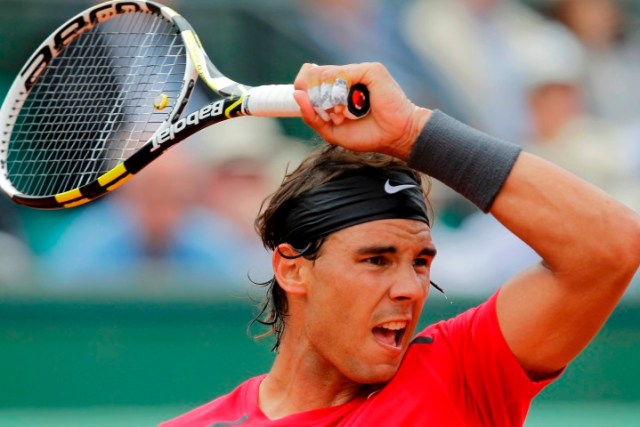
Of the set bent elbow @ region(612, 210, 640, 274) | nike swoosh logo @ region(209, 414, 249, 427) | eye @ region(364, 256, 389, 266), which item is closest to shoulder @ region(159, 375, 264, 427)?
nike swoosh logo @ region(209, 414, 249, 427)

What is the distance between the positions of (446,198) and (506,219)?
14.5ft

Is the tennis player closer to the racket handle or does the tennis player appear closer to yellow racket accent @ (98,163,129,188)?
the racket handle

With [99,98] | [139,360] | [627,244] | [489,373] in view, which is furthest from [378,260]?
[139,360]

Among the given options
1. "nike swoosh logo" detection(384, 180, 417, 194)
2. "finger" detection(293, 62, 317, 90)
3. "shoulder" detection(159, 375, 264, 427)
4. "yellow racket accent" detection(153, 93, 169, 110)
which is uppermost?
"finger" detection(293, 62, 317, 90)

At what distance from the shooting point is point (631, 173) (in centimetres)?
747

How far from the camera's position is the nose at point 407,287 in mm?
3424

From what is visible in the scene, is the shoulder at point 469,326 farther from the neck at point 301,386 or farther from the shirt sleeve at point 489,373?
the neck at point 301,386

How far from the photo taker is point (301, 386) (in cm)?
371

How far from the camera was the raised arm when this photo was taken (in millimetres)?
3033

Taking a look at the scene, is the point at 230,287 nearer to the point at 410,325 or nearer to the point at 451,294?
the point at 451,294

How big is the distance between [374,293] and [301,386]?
0.44 m

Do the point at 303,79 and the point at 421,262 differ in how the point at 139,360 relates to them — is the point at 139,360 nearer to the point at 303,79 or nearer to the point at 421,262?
the point at 421,262

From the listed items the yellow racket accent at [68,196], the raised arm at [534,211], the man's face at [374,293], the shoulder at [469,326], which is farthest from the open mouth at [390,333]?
the yellow racket accent at [68,196]

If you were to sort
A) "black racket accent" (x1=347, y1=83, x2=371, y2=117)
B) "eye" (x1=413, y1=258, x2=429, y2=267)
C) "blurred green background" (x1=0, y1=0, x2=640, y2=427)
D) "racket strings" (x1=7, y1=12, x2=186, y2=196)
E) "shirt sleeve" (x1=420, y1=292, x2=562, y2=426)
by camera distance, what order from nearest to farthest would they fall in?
"black racket accent" (x1=347, y1=83, x2=371, y2=117) < "shirt sleeve" (x1=420, y1=292, x2=562, y2=426) < "eye" (x1=413, y1=258, x2=429, y2=267) < "racket strings" (x1=7, y1=12, x2=186, y2=196) < "blurred green background" (x1=0, y1=0, x2=640, y2=427)
